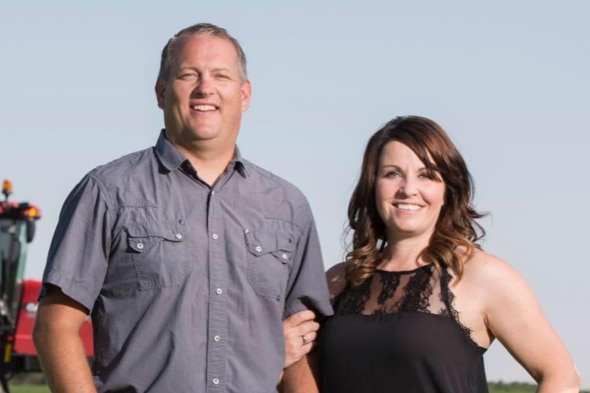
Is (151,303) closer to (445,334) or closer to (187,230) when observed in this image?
(187,230)

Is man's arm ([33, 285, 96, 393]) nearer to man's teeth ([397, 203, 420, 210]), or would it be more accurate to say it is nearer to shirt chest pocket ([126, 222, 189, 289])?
shirt chest pocket ([126, 222, 189, 289])

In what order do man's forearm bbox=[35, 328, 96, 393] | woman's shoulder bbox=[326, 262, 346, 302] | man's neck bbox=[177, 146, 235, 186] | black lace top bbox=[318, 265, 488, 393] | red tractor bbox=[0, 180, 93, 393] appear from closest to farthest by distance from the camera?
man's forearm bbox=[35, 328, 96, 393] → man's neck bbox=[177, 146, 235, 186] → black lace top bbox=[318, 265, 488, 393] → woman's shoulder bbox=[326, 262, 346, 302] → red tractor bbox=[0, 180, 93, 393]

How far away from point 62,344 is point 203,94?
842 millimetres

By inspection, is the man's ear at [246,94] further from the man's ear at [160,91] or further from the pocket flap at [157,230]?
the pocket flap at [157,230]

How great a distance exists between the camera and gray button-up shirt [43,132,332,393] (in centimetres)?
423

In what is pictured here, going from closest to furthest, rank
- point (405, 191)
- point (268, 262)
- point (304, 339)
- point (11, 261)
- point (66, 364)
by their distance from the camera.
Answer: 1. point (66, 364)
2. point (268, 262)
3. point (304, 339)
4. point (405, 191)
5. point (11, 261)

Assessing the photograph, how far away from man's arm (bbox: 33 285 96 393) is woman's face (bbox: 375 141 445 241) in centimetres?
132

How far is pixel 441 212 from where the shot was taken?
5.31m

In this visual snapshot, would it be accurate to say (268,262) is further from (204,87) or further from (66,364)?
(66,364)

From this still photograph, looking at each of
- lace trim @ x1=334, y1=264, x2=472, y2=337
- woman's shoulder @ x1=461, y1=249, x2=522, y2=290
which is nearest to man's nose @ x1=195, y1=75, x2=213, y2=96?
lace trim @ x1=334, y1=264, x2=472, y2=337

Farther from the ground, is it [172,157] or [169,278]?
[172,157]

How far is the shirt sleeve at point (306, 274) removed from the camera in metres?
4.58

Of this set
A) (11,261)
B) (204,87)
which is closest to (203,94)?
(204,87)

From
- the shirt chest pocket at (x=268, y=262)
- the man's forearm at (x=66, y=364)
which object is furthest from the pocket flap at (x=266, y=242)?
the man's forearm at (x=66, y=364)
